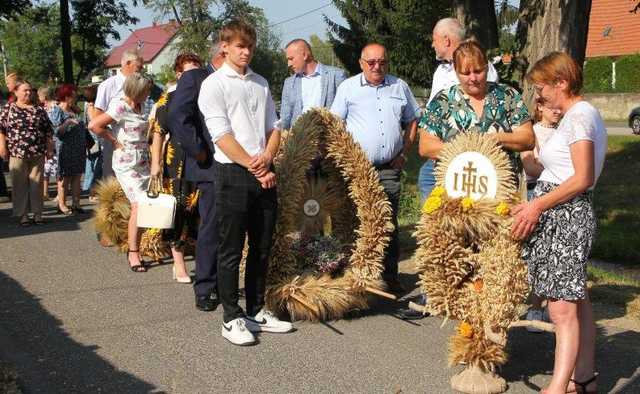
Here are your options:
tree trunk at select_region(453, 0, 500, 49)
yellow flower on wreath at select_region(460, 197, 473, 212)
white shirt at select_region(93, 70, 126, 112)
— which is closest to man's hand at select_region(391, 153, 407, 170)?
yellow flower on wreath at select_region(460, 197, 473, 212)

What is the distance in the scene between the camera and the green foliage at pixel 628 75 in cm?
4134

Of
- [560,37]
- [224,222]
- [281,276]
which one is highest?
[560,37]

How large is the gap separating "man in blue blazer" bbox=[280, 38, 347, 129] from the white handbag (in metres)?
1.72

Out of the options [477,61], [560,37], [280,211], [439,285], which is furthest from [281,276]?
[560,37]

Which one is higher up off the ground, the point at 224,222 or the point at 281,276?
the point at 224,222

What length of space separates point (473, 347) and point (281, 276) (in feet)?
6.10

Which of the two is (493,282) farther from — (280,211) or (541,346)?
(280,211)

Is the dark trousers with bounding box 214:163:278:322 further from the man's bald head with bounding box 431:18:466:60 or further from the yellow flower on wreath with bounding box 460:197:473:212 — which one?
the man's bald head with bounding box 431:18:466:60

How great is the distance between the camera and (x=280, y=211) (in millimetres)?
6336

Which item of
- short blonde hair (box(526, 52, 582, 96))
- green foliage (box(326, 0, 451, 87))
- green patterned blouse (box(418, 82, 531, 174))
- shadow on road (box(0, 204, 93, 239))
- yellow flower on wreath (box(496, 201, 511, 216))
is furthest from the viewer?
green foliage (box(326, 0, 451, 87))

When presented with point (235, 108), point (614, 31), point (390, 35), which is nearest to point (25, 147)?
point (235, 108)

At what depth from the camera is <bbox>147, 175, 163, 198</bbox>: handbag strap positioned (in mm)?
7551

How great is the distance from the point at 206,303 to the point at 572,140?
10.7 feet

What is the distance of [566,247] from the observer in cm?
459
